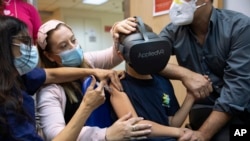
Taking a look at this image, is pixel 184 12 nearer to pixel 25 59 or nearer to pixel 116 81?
pixel 116 81

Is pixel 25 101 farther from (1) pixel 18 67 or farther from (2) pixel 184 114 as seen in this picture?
(2) pixel 184 114

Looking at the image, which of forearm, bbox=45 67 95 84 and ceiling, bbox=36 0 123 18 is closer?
forearm, bbox=45 67 95 84

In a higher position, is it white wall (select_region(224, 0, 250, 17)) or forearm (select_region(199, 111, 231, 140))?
white wall (select_region(224, 0, 250, 17))

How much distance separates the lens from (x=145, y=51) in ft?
3.56

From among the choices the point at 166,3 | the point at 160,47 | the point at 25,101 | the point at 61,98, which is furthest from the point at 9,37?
the point at 166,3

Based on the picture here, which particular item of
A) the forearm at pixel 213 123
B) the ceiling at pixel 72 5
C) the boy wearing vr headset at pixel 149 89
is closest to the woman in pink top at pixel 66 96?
the boy wearing vr headset at pixel 149 89

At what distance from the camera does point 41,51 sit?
1464mm

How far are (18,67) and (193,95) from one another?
2.52ft

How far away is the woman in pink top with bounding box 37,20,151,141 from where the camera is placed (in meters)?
1.12

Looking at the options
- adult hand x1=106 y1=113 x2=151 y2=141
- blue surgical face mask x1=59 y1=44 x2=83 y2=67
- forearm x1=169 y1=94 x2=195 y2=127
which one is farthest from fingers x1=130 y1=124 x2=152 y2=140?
blue surgical face mask x1=59 y1=44 x2=83 y2=67

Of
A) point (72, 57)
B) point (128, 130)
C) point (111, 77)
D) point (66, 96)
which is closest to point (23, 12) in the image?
point (72, 57)

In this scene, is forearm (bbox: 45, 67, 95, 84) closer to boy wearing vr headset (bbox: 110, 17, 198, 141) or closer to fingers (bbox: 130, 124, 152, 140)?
boy wearing vr headset (bbox: 110, 17, 198, 141)

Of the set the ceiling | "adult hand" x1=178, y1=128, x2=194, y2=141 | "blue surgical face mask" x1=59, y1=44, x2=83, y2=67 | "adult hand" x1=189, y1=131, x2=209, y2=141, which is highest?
the ceiling

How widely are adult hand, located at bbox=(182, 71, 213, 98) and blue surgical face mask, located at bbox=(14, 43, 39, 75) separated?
27.2 inches
